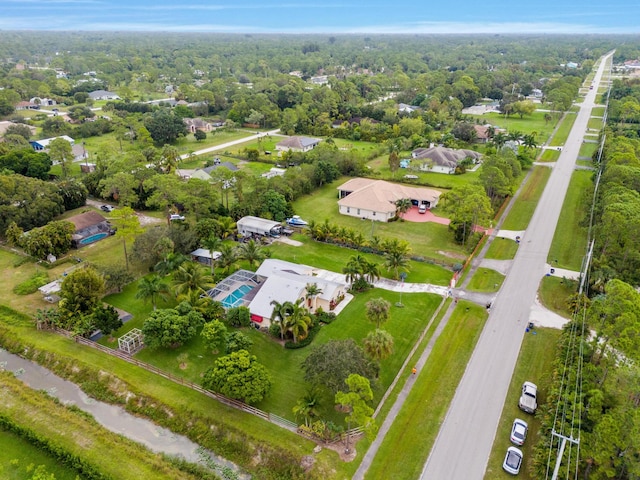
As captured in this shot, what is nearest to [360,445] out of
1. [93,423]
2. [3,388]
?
[93,423]

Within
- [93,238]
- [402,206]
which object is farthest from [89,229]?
[402,206]

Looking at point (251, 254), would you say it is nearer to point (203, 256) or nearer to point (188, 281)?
point (203, 256)

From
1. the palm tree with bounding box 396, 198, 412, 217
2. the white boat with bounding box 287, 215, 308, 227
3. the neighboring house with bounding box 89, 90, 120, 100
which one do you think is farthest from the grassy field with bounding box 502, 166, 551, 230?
the neighboring house with bounding box 89, 90, 120, 100

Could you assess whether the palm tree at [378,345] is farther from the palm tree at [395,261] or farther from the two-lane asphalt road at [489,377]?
the palm tree at [395,261]

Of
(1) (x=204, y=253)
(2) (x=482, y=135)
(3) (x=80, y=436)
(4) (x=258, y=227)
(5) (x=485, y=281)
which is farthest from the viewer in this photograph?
(2) (x=482, y=135)

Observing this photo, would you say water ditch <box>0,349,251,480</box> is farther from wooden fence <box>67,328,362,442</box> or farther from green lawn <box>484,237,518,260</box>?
green lawn <box>484,237,518,260</box>

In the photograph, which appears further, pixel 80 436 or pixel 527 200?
pixel 527 200
